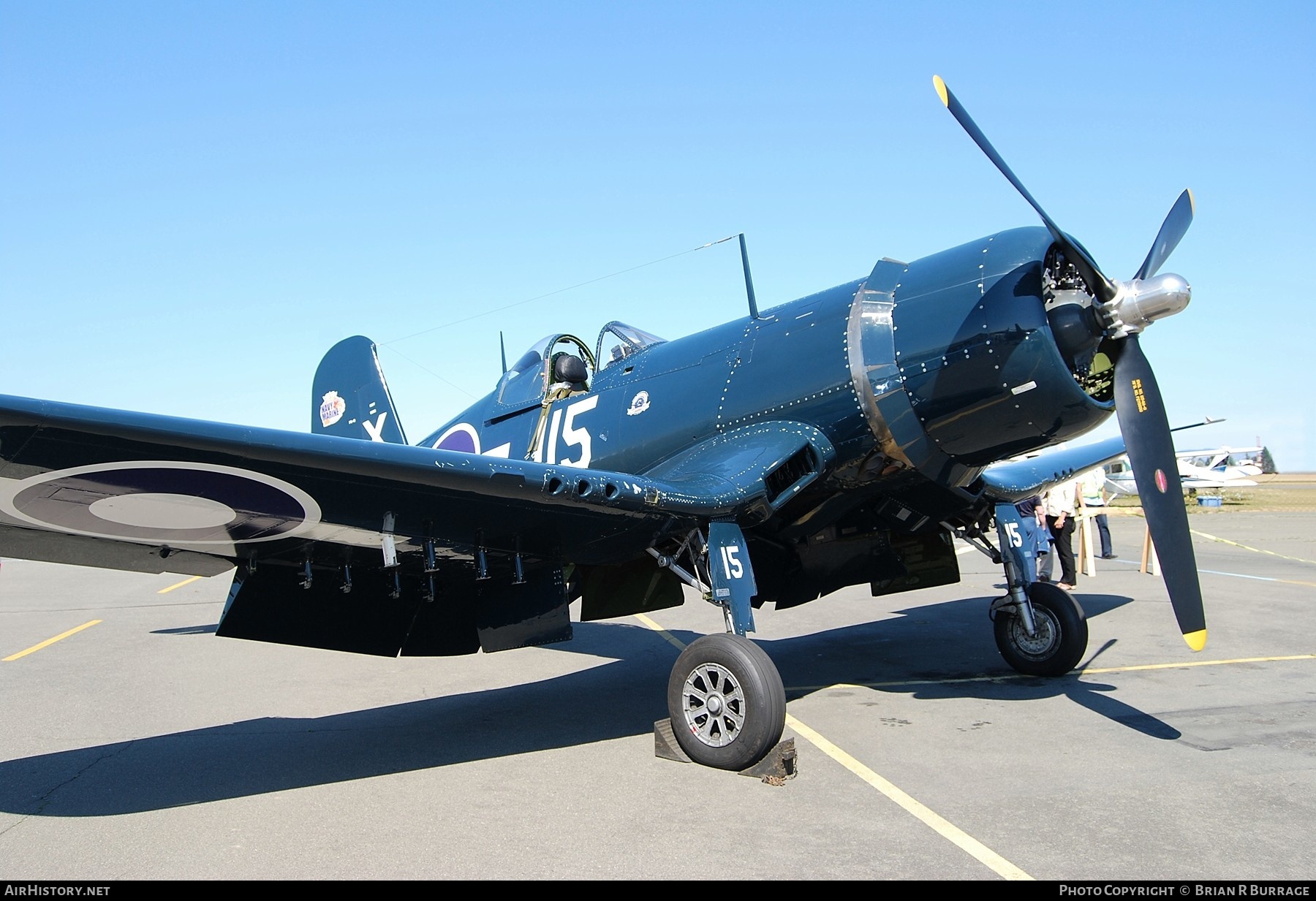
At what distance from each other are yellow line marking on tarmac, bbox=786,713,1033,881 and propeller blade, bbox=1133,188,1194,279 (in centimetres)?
348

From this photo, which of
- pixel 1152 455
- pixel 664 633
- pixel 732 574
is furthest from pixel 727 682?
pixel 664 633

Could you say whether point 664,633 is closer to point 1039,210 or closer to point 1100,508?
point 1039,210

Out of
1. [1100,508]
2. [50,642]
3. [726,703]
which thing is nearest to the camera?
[726,703]

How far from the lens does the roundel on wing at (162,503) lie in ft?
13.8

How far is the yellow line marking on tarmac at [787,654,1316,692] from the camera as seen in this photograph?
699 cm

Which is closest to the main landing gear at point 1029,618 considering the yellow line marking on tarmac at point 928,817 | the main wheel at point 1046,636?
the main wheel at point 1046,636

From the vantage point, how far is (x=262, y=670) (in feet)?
28.9

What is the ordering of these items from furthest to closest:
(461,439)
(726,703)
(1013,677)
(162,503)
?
(461,439) → (1013,677) → (726,703) → (162,503)

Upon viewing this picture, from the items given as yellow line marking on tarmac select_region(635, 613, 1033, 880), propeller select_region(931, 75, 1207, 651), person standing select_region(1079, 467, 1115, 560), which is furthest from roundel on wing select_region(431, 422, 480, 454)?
person standing select_region(1079, 467, 1115, 560)

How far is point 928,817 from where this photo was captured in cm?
402

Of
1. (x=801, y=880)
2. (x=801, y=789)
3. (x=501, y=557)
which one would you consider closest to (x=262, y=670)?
(x=501, y=557)

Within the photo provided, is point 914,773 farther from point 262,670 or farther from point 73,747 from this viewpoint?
point 262,670

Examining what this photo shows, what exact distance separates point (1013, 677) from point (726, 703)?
3.28 meters

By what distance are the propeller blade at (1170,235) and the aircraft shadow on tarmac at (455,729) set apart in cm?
285
